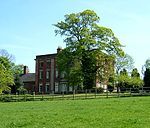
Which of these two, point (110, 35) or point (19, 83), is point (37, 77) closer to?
point (19, 83)

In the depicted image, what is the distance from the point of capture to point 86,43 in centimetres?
7012

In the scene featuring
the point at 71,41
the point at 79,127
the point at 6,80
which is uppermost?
the point at 71,41

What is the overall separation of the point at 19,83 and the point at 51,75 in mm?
13247

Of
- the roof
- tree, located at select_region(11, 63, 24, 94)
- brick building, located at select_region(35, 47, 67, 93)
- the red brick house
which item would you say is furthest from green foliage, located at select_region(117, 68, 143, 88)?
tree, located at select_region(11, 63, 24, 94)

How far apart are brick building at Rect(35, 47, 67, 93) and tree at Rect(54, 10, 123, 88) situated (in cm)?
2518

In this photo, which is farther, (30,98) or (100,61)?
(100,61)

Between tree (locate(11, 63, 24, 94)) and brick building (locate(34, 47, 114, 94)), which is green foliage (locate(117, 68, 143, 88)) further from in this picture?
tree (locate(11, 63, 24, 94))

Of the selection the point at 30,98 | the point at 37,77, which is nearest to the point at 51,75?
the point at 37,77

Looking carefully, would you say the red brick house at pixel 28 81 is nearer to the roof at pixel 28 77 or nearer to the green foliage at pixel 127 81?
the roof at pixel 28 77

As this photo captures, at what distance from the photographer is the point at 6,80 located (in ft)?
252

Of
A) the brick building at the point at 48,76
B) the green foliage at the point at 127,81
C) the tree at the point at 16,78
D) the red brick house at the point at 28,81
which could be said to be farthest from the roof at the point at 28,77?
the green foliage at the point at 127,81

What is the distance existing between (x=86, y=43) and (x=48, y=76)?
3261cm

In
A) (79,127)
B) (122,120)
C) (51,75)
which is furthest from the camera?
(51,75)

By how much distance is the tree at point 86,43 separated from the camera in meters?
69.9
